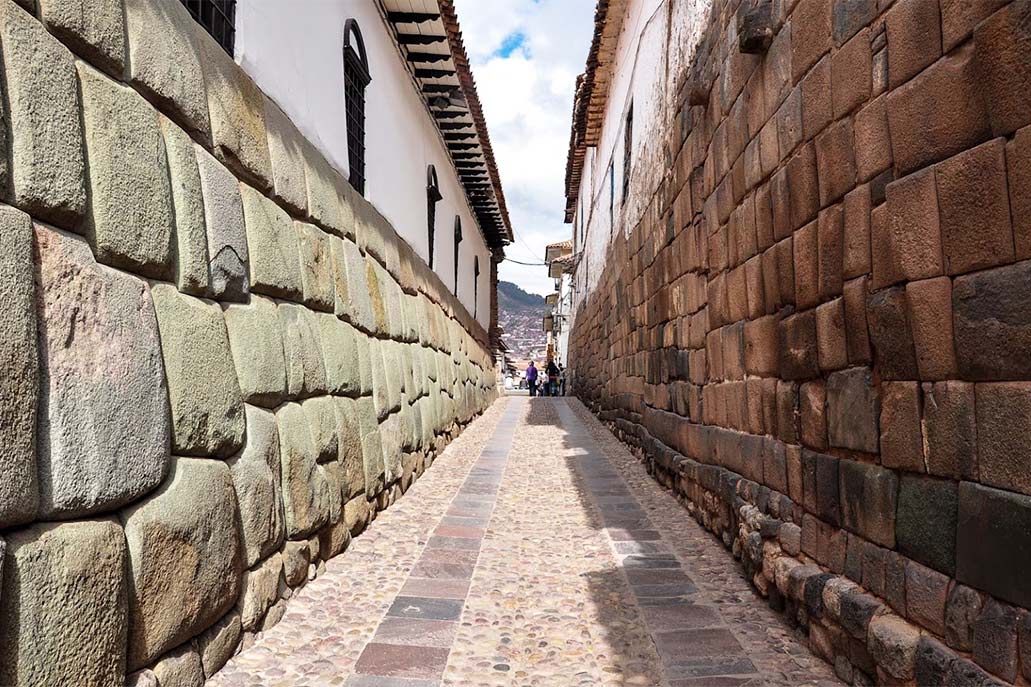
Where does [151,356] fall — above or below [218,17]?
below

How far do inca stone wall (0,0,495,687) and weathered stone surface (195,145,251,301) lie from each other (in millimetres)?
11

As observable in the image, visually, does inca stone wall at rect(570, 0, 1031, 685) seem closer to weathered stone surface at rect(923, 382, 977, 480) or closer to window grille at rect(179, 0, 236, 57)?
weathered stone surface at rect(923, 382, 977, 480)

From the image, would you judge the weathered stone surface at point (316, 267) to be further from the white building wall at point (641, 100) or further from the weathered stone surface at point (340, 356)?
the white building wall at point (641, 100)

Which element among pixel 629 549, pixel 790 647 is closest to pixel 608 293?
pixel 629 549

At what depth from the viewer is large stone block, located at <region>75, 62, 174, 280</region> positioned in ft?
6.51

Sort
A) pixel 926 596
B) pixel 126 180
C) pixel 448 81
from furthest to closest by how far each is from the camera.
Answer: pixel 448 81, pixel 126 180, pixel 926 596

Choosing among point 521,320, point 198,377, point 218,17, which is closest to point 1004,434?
point 198,377

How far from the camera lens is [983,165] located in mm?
1738

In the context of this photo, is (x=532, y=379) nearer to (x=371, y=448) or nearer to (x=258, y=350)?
(x=371, y=448)

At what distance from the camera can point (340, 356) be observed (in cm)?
411

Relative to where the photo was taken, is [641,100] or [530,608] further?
[641,100]

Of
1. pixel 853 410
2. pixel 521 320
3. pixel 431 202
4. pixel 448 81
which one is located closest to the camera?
pixel 853 410

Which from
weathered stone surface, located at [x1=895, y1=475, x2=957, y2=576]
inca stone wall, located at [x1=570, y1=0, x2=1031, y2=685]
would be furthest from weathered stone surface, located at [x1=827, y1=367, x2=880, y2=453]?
weathered stone surface, located at [x1=895, y1=475, x2=957, y2=576]

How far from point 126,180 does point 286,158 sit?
1521 millimetres
